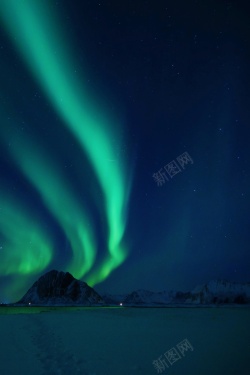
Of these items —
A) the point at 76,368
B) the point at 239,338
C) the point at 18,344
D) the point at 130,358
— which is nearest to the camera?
the point at 76,368

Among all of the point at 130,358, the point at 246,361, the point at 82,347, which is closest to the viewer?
the point at 246,361

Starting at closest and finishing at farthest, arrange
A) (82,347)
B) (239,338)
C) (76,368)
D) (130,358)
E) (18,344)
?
(76,368), (130,358), (82,347), (18,344), (239,338)

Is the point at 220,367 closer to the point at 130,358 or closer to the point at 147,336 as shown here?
the point at 130,358

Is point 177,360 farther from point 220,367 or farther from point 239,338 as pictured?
point 239,338

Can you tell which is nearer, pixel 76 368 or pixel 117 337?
pixel 76 368

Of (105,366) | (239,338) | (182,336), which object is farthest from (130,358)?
(239,338)

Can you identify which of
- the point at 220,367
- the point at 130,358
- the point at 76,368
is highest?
the point at 76,368

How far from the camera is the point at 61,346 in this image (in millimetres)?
10203

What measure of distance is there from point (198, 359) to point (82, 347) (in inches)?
155

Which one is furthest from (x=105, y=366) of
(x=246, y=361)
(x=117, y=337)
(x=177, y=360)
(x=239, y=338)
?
(x=239, y=338)

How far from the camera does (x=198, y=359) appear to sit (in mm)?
8484

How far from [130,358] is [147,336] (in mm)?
3946

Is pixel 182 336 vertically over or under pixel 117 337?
under

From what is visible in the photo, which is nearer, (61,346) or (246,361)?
(246,361)
